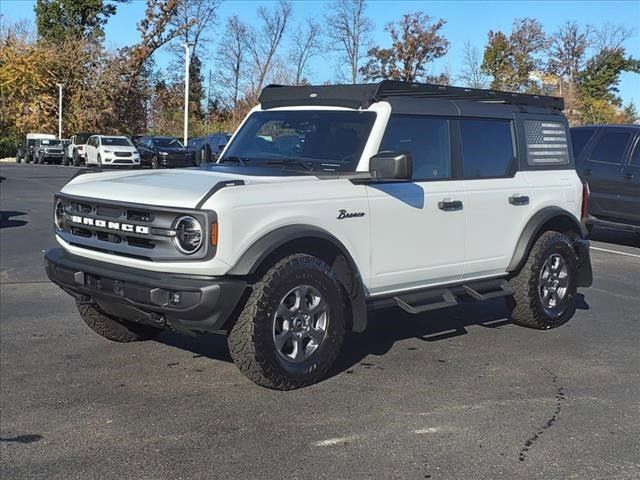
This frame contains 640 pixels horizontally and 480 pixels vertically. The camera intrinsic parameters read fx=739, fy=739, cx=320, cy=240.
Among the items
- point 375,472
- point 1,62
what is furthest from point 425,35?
point 375,472

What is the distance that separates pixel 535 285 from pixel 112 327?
358 cm

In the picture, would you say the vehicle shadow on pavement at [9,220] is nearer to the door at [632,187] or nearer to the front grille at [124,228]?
the front grille at [124,228]

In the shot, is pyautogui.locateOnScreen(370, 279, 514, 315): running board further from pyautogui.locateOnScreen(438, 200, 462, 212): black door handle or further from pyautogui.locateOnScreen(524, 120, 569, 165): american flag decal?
pyautogui.locateOnScreen(524, 120, 569, 165): american flag decal

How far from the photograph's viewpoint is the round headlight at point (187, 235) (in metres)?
4.34

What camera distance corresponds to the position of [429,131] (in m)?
5.80

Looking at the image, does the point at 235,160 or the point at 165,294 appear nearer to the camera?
the point at 165,294

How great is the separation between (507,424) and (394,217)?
1.66m

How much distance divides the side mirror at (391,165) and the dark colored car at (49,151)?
3926cm

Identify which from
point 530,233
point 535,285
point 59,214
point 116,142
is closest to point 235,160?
point 59,214

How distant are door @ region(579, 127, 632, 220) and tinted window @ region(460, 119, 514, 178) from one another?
6.39 meters

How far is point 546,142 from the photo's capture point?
6879mm

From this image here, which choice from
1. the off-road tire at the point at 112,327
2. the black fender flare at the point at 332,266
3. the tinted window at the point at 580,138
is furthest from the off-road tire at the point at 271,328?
the tinted window at the point at 580,138

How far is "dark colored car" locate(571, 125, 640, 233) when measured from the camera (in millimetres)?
11898

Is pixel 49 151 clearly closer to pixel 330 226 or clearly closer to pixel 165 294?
pixel 330 226
